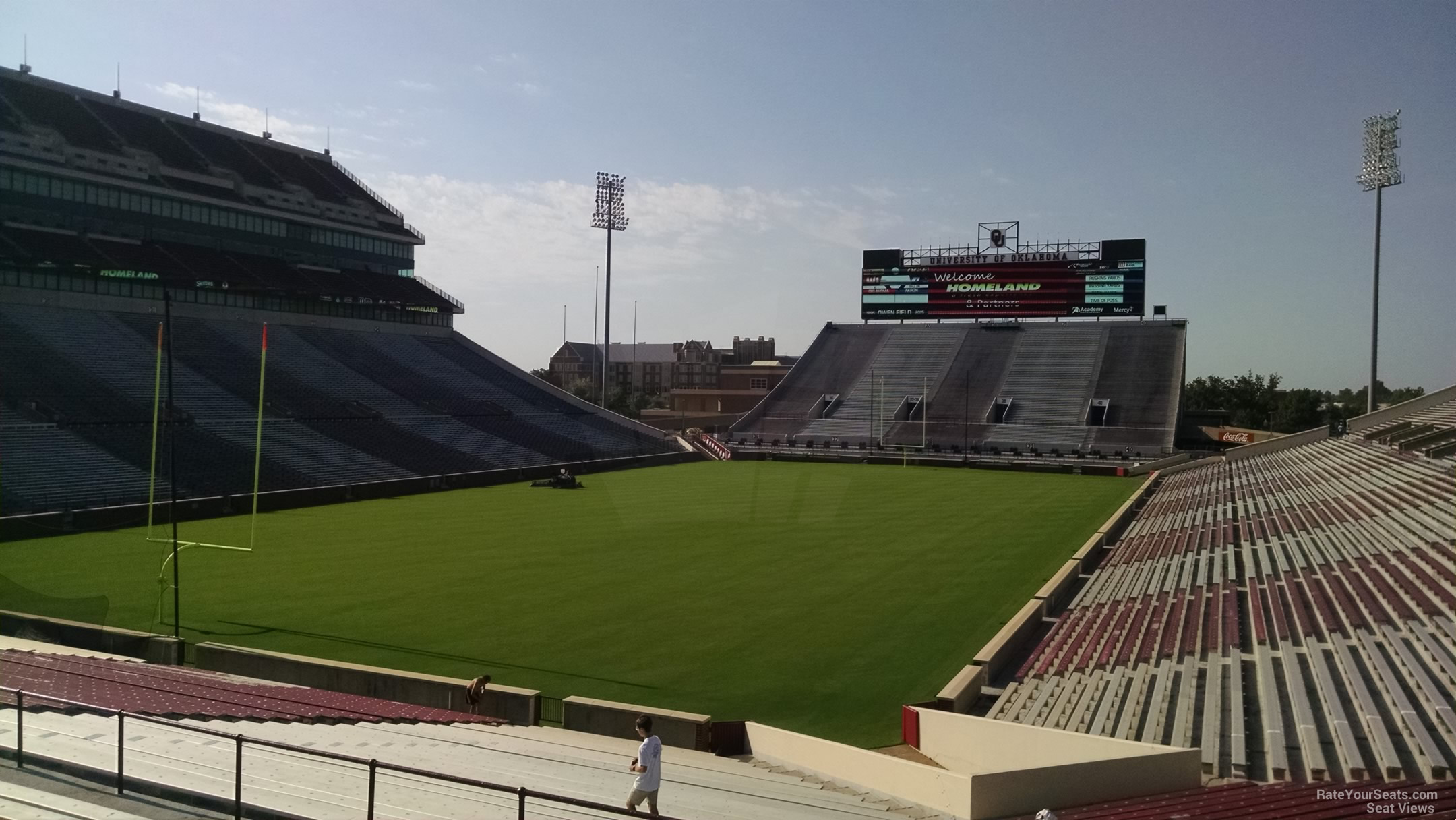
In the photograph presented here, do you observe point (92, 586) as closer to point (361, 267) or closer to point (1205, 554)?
point (1205, 554)

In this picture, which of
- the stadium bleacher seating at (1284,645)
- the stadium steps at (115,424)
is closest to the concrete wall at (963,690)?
the stadium bleacher seating at (1284,645)

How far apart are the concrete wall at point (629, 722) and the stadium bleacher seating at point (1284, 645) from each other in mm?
3275

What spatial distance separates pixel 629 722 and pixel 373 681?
11.4 feet

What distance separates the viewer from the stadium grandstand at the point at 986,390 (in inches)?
2084

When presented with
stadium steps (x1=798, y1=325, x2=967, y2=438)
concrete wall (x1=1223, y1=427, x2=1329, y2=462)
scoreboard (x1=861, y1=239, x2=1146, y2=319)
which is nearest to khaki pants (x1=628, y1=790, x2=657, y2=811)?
concrete wall (x1=1223, y1=427, x2=1329, y2=462)

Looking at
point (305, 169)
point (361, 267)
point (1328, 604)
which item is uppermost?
point (305, 169)

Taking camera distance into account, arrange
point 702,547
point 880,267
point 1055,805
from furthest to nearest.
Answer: point 880,267 < point 702,547 < point 1055,805

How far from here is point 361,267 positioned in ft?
176

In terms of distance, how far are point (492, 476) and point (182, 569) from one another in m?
18.4

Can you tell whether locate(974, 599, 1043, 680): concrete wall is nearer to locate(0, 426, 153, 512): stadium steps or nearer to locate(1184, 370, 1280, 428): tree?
locate(0, 426, 153, 512): stadium steps

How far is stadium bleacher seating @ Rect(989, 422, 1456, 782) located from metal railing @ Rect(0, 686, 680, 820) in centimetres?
569

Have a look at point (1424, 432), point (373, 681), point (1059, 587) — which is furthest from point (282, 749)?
point (1424, 432)

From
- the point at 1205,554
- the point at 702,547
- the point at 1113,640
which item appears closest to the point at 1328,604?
the point at 1113,640

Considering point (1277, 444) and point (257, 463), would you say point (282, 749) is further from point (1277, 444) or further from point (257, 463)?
point (1277, 444)
